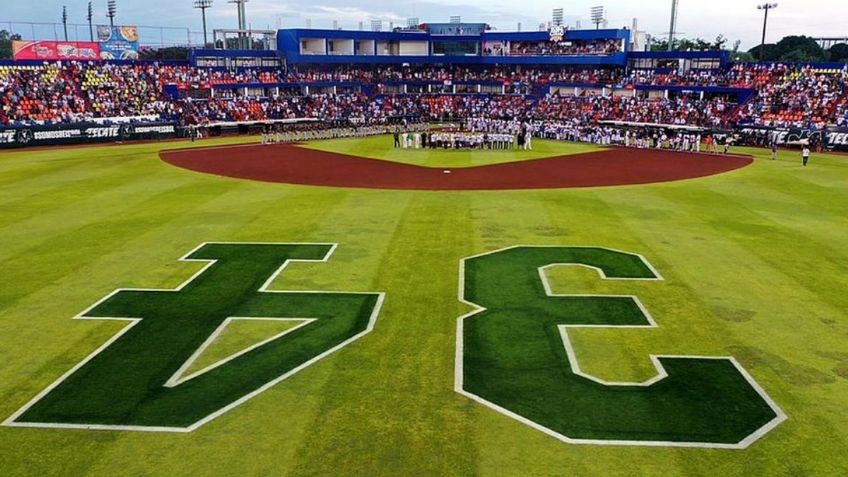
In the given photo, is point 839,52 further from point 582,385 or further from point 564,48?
point 582,385

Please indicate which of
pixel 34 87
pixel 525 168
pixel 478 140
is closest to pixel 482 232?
pixel 525 168

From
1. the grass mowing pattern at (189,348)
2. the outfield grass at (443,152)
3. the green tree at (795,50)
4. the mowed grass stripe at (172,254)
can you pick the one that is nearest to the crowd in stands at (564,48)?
the outfield grass at (443,152)

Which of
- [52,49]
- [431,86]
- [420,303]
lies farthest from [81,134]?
[420,303]

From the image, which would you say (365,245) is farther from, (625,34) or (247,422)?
(625,34)

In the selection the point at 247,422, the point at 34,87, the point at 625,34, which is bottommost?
the point at 247,422

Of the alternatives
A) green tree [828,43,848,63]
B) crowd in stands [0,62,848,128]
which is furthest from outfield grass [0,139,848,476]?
Result: green tree [828,43,848,63]

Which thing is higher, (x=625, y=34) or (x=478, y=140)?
(x=625, y=34)
